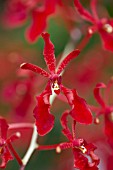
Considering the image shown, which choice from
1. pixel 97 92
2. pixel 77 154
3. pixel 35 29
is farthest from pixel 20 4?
pixel 77 154

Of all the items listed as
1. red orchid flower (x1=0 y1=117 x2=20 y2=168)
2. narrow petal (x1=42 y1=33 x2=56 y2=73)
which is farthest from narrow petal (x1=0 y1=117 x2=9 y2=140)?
narrow petal (x1=42 y1=33 x2=56 y2=73)

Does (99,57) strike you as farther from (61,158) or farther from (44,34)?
(44,34)

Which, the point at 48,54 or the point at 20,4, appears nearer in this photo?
the point at 48,54

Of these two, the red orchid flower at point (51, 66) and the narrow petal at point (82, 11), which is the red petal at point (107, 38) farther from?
the red orchid flower at point (51, 66)

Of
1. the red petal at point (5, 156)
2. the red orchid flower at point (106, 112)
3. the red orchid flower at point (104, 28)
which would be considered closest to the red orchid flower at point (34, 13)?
the red orchid flower at point (104, 28)

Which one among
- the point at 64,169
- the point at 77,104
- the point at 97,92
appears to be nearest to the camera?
the point at 77,104

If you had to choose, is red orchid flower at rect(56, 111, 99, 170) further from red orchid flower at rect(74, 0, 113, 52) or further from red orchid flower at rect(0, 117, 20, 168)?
red orchid flower at rect(74, 0, 113, 52)

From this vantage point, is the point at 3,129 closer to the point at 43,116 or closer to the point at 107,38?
the point at 43,116

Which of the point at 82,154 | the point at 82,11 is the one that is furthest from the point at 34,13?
the point at 82,154
